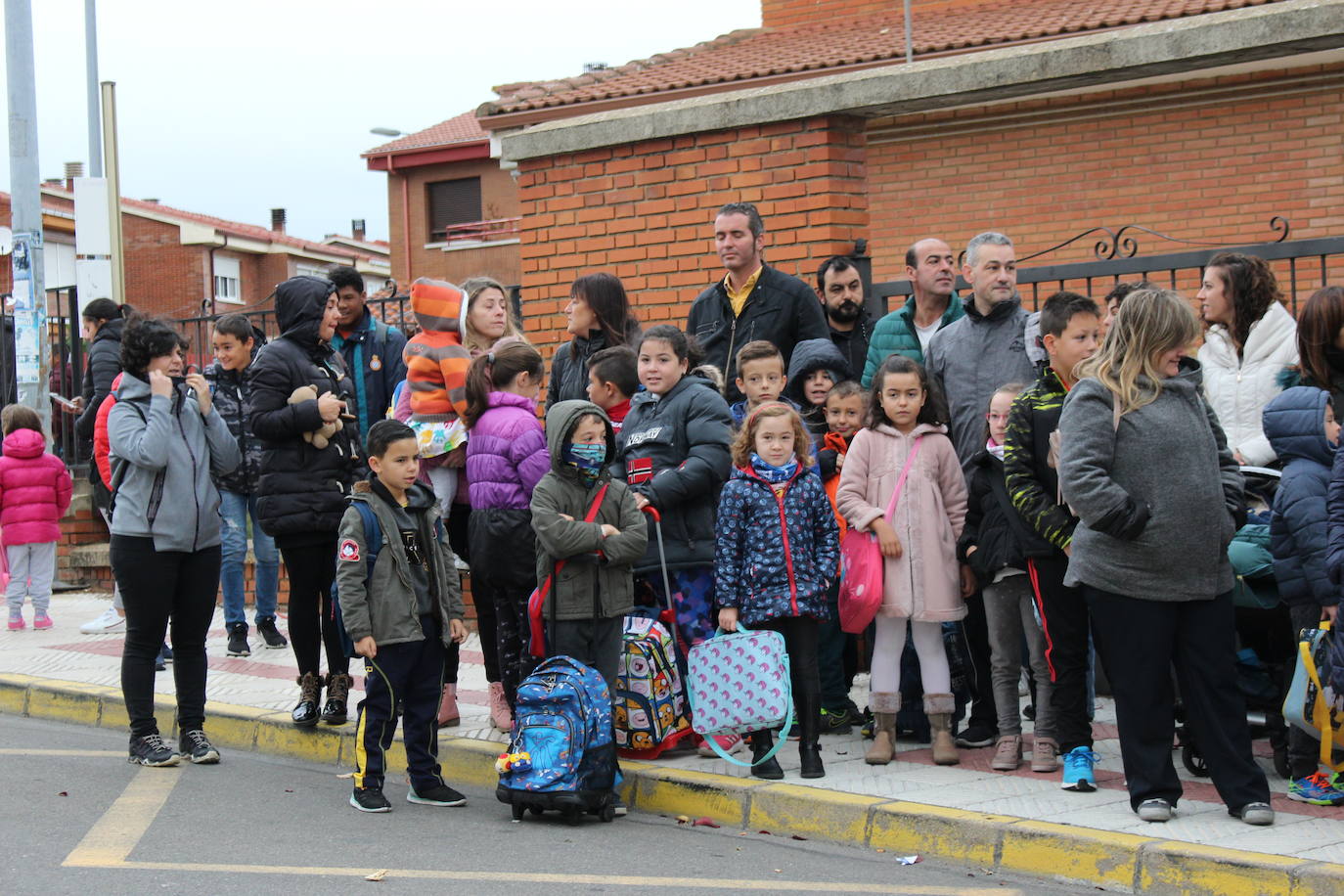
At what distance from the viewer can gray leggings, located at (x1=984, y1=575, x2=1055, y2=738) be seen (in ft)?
20.9

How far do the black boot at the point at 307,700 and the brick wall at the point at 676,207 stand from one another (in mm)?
3093

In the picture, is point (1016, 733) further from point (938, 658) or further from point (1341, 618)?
point (1341, 618)

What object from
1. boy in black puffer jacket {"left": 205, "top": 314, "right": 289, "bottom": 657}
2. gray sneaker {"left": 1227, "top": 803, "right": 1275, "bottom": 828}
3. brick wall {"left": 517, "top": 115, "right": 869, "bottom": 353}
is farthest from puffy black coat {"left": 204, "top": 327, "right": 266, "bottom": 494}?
gray sneaker {"left": 1227, "top": 803, "right": 1275, "bottom": 828}

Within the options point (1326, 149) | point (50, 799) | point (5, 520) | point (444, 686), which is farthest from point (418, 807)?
point (1326, 149)

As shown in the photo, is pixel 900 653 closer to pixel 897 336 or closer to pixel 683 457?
pixel 683 457

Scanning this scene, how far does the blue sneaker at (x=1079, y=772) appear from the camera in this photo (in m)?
5.92

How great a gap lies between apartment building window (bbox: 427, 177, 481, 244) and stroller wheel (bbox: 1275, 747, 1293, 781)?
32748mm

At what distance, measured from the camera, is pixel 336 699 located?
757cm

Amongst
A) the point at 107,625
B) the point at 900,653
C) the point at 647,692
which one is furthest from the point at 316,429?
the point at 107,625

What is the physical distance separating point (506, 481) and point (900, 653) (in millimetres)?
1901

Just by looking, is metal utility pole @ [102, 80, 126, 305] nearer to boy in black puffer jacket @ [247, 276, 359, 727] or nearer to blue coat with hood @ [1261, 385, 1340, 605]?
boy in black puffer jacket @ [247, 276, 359, 727]

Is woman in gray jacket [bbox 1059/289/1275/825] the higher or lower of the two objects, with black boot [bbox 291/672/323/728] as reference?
higher

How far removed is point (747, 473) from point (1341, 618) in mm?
2372

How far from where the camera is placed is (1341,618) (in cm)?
532
